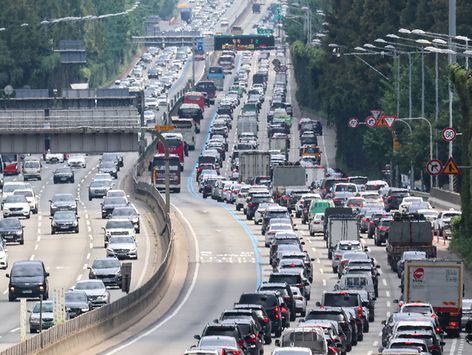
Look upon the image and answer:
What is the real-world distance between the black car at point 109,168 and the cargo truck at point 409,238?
7525 cm

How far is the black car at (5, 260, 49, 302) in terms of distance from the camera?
286 ft

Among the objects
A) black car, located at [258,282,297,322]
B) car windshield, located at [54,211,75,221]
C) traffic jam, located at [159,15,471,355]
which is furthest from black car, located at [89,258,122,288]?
car windshield, located at [54,211,75,221]

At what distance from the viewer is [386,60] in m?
181

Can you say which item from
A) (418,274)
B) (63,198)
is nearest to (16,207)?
(63,198)

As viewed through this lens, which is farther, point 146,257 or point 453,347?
point 146,257

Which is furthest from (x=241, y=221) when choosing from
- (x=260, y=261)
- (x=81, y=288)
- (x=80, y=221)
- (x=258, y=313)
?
(x=258, y=313)

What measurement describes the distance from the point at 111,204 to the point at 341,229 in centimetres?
2895

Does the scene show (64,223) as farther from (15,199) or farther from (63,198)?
(15,199)

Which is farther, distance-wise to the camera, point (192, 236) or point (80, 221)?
point (80, 221)

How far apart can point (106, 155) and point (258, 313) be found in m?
115

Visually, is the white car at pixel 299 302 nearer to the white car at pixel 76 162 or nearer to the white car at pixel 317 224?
the white car at pixel 317 224

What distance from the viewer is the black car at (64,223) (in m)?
122

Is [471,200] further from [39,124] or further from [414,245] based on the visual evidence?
[39,124]

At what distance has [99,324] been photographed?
233 ft
